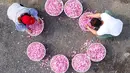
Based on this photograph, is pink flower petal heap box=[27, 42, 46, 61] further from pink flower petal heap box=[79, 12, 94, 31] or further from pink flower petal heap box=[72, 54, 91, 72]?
pink flower petal heap box=[79, 12, 94, 31]

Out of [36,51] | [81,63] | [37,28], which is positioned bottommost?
[81,63]

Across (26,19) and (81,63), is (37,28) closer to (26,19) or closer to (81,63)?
(26,19)

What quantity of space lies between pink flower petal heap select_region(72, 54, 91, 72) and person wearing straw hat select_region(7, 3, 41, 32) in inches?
28.3

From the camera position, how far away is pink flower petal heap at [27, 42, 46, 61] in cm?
395

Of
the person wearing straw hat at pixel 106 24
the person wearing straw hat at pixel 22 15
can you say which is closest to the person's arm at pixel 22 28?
the person wearing straw hat at pixel 22 15

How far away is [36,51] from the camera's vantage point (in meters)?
3.96

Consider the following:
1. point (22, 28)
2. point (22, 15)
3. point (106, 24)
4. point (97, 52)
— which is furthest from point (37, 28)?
point (106, 24)

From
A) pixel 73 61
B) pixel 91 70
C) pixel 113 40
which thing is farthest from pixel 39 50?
pixel 113 40

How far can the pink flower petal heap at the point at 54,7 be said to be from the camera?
394cm

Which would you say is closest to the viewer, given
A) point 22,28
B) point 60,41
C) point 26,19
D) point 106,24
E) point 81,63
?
point 26,19

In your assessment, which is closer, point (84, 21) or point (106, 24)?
point (106, 24)

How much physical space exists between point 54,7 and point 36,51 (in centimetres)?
61

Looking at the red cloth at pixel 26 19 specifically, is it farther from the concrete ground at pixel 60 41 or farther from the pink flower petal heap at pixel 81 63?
the pink flower petal heap at pixel 81 63

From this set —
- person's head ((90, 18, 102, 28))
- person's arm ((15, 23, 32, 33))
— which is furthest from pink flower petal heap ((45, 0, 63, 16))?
person's head ((90, 18, 102, 28))
